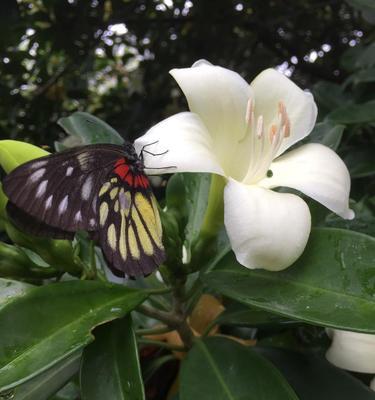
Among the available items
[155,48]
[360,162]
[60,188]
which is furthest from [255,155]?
[155,48]

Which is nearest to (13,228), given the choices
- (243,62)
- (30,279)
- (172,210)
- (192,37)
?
(30,279)

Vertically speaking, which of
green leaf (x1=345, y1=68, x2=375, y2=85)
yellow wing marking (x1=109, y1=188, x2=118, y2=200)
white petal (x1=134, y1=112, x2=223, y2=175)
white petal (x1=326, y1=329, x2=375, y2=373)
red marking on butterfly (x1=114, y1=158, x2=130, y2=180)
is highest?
A: white petal (x1=134, y1=112, x2=223, y2=175)

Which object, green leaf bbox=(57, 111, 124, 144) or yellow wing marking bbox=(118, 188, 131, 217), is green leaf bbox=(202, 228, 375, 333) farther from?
green leaf bbox=(57, 111, 124, 144)

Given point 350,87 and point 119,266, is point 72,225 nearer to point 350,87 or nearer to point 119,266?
point 119,266

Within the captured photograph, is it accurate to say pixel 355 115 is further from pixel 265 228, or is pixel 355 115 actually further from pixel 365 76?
pixel 265 228

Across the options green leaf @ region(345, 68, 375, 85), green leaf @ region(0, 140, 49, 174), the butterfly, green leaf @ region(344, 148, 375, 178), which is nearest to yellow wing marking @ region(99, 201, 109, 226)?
the butterfly

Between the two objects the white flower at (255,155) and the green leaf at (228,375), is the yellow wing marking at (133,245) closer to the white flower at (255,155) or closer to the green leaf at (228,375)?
the white flower at (255,155)

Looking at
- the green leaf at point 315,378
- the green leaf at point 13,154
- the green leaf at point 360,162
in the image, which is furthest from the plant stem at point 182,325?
the green leaf at point 360,162
